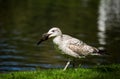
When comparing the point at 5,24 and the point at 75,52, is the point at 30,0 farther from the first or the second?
the point at 75,52

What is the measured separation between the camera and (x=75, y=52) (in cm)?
1664

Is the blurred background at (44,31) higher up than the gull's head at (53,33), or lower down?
lower down

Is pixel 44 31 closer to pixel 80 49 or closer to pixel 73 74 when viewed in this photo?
pixel 80 49

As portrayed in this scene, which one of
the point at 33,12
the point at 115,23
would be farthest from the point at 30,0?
the point at 115,23

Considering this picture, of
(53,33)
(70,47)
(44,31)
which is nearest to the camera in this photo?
(53,33)

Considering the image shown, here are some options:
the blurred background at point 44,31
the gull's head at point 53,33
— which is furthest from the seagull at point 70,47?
the blurred background at point 44,31

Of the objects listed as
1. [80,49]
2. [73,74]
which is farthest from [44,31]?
[73,74]

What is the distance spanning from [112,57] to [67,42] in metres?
35.7

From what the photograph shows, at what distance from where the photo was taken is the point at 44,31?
69.1 m

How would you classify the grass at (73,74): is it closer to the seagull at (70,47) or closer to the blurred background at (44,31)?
the seagull at (70,47)

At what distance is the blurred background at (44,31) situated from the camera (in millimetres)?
46781

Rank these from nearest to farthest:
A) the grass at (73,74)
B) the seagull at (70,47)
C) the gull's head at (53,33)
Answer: the grass at (73,74) → the gull's head at (53,33) → the seagull at (70,47)

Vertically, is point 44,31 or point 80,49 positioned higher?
point 80,49

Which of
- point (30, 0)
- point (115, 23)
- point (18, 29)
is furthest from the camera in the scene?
point (30, 0)
